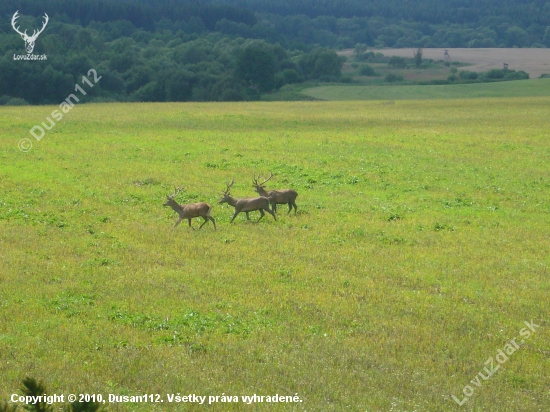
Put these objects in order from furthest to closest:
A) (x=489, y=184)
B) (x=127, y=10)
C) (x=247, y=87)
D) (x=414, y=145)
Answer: (x=127, y=10)
(x=247, y=87)
(x=414, y=145)
(x=489, y=184)

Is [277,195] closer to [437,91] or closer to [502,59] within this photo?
[437,91]

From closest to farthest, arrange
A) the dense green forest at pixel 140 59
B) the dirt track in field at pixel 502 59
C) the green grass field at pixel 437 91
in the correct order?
the dense green forest at pixel 140 59 → the green grass field at pixel 437 91 → the dirt track in field at pixel 502 59

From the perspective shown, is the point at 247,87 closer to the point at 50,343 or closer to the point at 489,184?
the point at 489,184

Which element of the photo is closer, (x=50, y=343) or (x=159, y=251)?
(x=50, y=343)

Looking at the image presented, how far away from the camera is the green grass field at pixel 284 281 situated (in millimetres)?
9836

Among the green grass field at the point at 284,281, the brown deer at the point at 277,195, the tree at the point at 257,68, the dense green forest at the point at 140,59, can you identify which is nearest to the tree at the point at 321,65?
the dense green forest at the point at 140,59

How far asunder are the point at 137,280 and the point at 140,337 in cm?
312

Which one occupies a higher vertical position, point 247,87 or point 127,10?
point 127,10

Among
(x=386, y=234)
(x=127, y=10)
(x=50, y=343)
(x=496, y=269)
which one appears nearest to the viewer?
(x=50, y=343)

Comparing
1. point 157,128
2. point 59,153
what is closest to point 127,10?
point 157,128

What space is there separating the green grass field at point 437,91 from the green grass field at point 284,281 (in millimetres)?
50685

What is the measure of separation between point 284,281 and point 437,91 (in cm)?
7691

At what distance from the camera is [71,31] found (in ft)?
381

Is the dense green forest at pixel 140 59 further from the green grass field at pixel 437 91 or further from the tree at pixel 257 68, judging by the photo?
the green grass field at pixel 437 91
